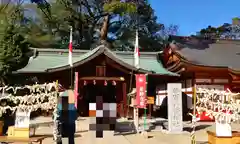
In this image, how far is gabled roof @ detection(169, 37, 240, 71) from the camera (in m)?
19.7

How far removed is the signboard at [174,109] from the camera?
12305 millimetres

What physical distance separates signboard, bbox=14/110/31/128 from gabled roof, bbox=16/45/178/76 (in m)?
8.06

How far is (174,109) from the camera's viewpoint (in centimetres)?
1234

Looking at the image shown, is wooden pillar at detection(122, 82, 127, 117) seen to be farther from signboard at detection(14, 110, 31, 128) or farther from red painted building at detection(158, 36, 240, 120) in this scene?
signboard at detection(14, 110, 31, 128)

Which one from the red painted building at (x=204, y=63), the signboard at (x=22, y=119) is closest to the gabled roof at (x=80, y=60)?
the red painted building at (x=204, y=63)

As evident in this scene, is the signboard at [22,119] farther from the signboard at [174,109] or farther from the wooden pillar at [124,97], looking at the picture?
the wooden pillar at [124,97]

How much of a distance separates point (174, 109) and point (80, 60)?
7.13 metres

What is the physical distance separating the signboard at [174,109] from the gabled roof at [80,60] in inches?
208

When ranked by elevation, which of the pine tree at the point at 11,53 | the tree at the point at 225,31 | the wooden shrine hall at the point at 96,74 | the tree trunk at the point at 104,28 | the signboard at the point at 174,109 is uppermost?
the tree at the point at 225,31

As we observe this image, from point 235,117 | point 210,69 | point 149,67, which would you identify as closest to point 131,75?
point 149,67

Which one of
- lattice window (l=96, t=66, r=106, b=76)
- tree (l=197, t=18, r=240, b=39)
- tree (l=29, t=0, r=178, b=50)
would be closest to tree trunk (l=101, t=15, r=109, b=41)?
tree (l=29, t=0, r=178, b=50)

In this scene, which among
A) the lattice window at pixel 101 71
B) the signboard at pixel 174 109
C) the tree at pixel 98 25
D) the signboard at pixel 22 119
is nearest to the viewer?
the signboard at pixel 22 119

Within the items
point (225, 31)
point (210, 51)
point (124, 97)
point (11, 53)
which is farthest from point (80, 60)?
point (225, 31)

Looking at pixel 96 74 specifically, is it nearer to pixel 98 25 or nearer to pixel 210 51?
pixel 210 51
